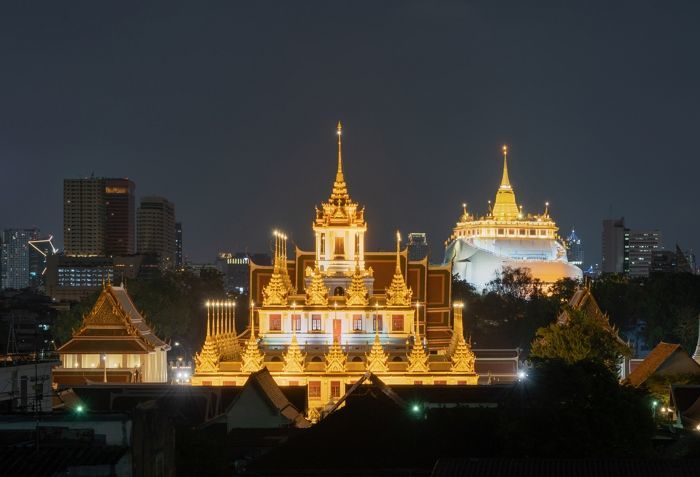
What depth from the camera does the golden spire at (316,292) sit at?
7994 centimetres

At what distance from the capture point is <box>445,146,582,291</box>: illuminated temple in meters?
153

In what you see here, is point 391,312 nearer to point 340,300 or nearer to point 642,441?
point 340,300

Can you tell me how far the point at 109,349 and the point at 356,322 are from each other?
1343 cm

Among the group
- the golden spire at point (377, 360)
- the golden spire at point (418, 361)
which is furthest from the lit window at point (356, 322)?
the golden spire at point (418, 361)

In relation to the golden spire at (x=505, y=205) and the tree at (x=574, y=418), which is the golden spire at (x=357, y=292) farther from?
the golden spire at (x=505, y=205)

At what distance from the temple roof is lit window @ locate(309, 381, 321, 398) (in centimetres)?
1165

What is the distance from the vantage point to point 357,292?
80.0 meters

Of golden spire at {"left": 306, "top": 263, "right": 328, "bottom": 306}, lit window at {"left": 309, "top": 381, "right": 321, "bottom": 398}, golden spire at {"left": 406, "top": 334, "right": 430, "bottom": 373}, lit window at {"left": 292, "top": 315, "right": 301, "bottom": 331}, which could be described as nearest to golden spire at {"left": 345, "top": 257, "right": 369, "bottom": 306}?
golden spire at {"left": 306, "top": 263, "right": 328, "bottom": 306}

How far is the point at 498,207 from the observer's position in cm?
15988

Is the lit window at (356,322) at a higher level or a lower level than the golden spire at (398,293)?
lower

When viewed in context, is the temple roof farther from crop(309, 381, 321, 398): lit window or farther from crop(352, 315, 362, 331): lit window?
crop(309, 381, 321, 398): lit window

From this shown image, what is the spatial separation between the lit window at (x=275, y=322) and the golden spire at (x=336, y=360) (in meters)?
6.89

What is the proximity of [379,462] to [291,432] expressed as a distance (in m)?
11.7

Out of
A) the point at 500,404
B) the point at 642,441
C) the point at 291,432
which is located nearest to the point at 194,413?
the point at 291,432
